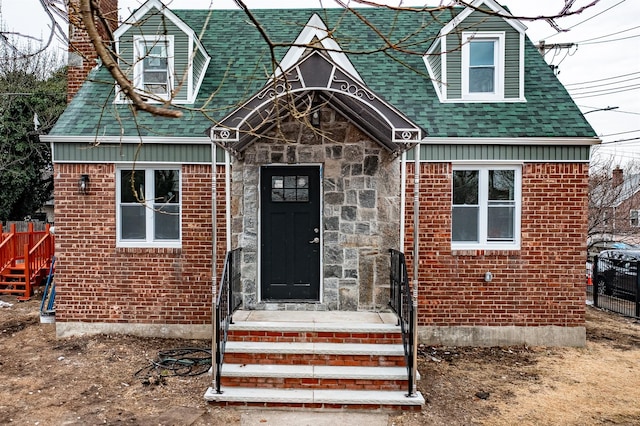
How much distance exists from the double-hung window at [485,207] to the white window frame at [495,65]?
1.39 m

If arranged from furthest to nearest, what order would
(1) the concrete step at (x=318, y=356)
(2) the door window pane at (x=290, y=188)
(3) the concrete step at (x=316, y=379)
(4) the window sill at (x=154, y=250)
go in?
(4) the window sill at (x=154, y=250) < (2) the door window pane at (x=290, y=188) < (1) the concrete step at (x=318, y=356) < (3) the concrete step at (x=316, y=379)

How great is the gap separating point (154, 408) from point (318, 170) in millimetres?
4191

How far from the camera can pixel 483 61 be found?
8586 mm

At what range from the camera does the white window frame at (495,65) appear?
8438 mm

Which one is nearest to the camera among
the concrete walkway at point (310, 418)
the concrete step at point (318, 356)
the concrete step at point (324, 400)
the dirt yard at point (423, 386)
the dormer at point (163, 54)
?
the concrete walkway at point (310, 418)

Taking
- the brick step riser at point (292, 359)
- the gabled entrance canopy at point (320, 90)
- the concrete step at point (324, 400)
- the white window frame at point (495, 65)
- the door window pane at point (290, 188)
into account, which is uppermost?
the white window frame at point (495, 65)

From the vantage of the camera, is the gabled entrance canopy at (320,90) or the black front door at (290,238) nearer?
the gabled entrance canopy at (320,90)

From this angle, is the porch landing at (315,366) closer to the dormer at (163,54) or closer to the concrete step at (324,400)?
the concrete step at (324,400)

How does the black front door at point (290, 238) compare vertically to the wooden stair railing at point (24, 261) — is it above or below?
above

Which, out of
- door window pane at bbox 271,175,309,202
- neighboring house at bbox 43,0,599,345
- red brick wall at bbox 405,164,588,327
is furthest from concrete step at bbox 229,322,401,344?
door window pane at bbox 271,175,309,202

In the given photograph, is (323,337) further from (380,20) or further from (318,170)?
(380,20)

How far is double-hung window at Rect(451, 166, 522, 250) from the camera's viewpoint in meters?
8.16

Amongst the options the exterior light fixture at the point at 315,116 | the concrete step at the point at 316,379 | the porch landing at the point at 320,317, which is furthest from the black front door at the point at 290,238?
the concrete step at the point at 316,379

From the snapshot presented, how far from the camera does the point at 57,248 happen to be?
8242 mm
